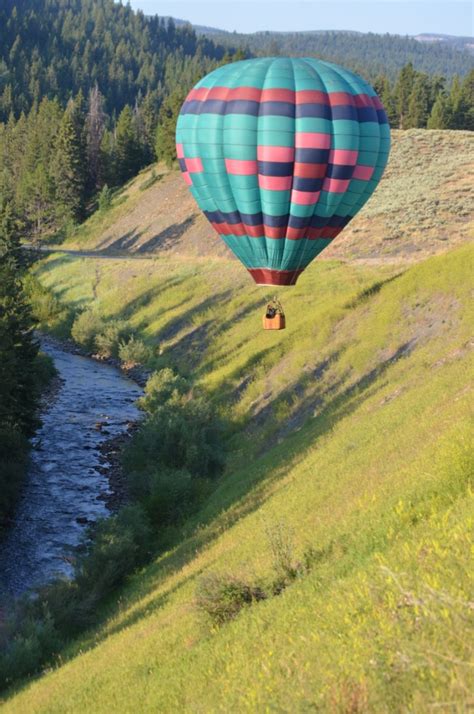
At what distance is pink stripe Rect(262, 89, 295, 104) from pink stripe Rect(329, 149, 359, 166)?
2.04 metres

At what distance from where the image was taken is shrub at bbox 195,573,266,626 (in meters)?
14.3

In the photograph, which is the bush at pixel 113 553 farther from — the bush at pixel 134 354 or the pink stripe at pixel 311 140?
the bush at pixel 134 354

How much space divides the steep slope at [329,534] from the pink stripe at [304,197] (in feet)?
23.0

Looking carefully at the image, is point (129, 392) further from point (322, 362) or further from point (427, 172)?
point (427, 172)

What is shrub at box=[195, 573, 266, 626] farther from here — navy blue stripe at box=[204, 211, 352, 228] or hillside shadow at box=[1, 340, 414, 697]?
navy blue stripe at box=[204, 211, 352, 228]

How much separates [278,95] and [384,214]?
43.4 meters

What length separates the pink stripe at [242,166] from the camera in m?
25.6

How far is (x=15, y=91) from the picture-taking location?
18788 cm

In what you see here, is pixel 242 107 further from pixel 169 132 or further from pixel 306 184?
pixel 169 132

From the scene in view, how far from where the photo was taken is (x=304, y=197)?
26.0m

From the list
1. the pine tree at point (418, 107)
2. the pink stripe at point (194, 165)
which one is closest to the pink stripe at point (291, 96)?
the pink stripe at point (194, 165)

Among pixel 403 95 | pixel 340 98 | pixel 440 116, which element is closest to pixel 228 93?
pixel 340 98

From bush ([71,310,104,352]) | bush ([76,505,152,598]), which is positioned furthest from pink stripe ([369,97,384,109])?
bush ([71,310,104,352])

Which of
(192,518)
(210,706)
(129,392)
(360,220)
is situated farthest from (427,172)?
(210,706)
